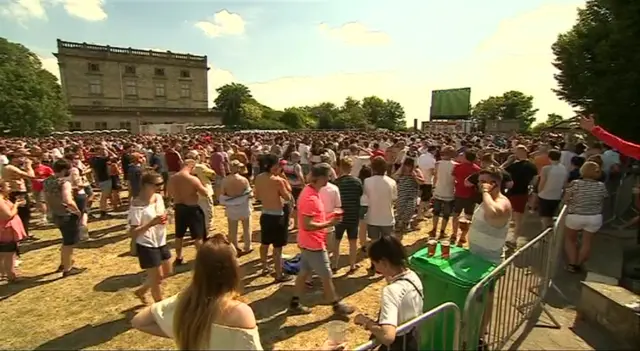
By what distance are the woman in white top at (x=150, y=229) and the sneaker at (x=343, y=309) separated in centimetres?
237

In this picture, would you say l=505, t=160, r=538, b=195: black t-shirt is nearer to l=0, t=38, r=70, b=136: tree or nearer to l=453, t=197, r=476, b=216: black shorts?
l=453, t=197, r=476, b=216: black shorts

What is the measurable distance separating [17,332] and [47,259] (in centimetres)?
283

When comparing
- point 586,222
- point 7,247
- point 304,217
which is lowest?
point 7,247

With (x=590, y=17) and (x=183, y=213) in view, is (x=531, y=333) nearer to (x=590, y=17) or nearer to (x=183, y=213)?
(x=183, y=213)

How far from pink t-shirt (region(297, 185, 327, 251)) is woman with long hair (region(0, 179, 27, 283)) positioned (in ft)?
14.5

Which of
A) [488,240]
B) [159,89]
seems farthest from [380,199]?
[159,89]

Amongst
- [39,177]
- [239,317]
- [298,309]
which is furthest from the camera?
[39,177]

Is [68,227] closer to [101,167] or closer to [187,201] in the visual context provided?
[187,201]

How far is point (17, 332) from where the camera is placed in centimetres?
473

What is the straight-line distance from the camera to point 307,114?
9444 cm

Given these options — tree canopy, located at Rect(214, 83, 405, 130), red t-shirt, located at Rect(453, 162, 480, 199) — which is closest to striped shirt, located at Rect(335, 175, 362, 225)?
red t-shirt, located at Rect(453, 162, 480, 199)

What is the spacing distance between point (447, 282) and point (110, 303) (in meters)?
4.74

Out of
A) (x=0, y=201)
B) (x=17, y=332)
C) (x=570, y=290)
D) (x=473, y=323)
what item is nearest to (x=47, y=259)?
(x=0, y=201)

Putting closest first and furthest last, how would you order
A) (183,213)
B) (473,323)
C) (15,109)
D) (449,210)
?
(473,323) → (183,213) → (449,210) → (15,109)
